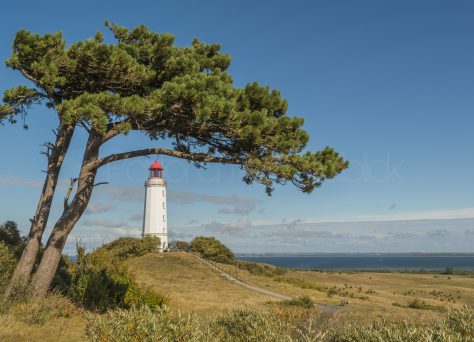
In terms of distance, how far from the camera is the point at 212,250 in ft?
172

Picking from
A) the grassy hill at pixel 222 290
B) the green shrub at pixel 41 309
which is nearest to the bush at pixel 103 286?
the green shrub at pixel 41 309

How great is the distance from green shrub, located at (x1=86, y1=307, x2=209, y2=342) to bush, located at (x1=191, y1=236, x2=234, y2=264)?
1805 inches

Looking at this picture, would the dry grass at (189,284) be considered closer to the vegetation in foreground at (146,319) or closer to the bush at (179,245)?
the vegetation in foreground at (146,319)

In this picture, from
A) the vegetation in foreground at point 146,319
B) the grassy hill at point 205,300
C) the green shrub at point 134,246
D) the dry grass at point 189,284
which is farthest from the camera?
the green shrub at point 134,246

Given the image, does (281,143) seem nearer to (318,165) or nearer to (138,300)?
(318,165)

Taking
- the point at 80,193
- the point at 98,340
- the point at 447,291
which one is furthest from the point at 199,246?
the point at 98,340

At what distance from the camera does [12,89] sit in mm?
13375

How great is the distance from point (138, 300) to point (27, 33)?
10618mm

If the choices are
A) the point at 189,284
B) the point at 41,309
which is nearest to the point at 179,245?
the point at 189,284

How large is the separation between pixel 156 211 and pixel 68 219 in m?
36.9

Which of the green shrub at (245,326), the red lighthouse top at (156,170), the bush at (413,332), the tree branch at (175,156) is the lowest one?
the green shrub at (245,326)

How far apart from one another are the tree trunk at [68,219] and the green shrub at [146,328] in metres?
7.81

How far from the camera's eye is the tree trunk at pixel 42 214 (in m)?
13.6

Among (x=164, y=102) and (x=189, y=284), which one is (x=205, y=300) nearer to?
(x=189, y=284)
